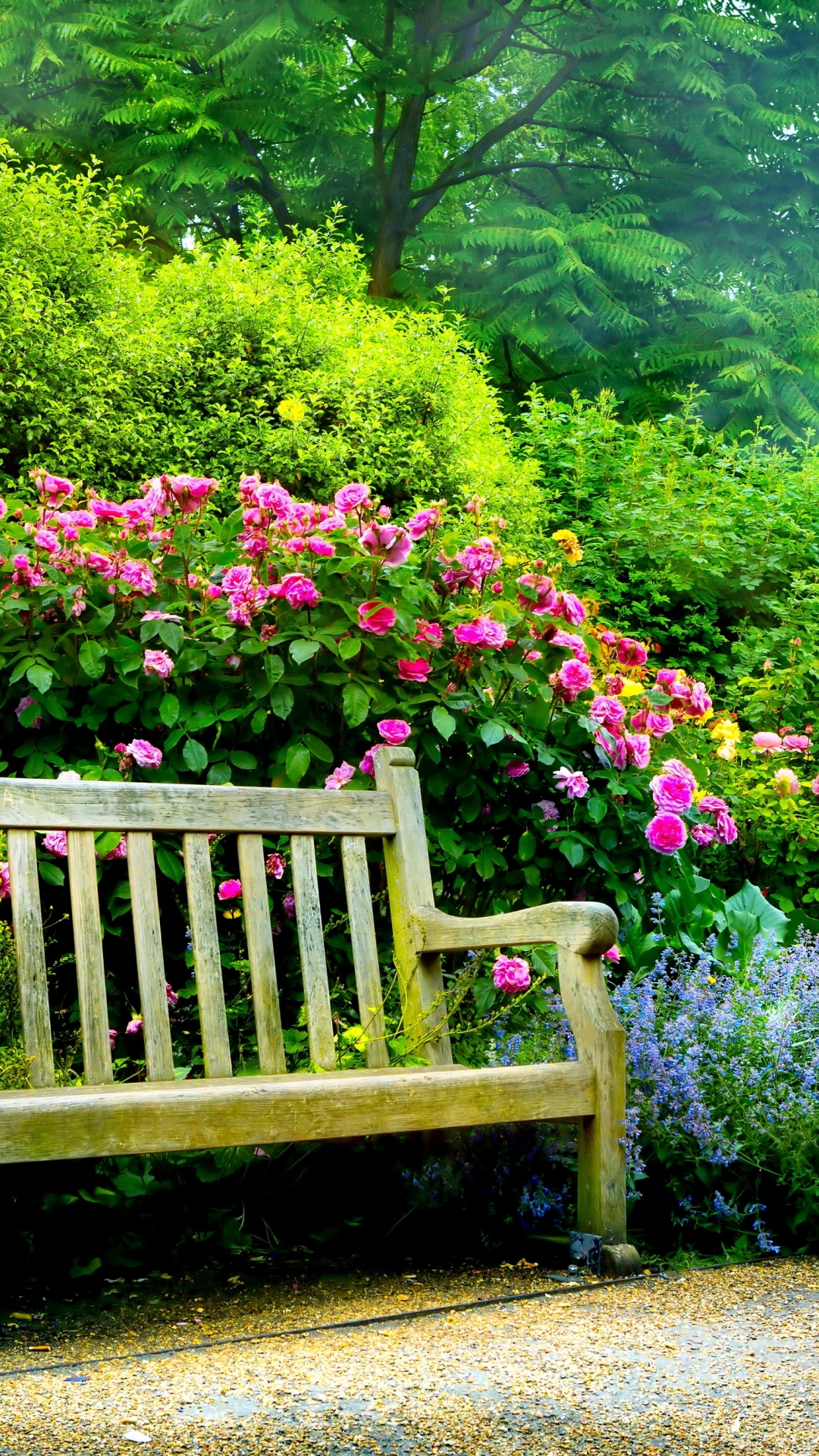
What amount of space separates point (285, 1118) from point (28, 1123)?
459 mm

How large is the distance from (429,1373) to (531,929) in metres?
0.98

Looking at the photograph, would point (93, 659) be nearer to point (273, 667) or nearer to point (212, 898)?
point (273, 667)

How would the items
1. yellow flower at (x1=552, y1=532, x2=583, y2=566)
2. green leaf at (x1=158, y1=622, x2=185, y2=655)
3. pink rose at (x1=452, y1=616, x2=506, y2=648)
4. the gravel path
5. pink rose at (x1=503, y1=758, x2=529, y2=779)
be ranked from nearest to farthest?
the gravel path < green leaf at (x1=158, y1=622, x2=185, y2=655) < pink rose at (x1=452, y1=616, x2=506, y2=648) < pink rose at (x1=503, y1=758, x2=529, y2=779) < yellow flower at (x1=552, y1=532, x2=583, y2=566)

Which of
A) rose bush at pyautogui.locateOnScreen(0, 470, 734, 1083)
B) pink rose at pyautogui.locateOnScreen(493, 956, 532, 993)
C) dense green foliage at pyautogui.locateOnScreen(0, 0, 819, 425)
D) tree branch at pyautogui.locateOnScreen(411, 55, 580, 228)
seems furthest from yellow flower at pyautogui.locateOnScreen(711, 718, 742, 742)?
tree branch at pyautogui.locateOnScreen(411, 55, 580, 228)

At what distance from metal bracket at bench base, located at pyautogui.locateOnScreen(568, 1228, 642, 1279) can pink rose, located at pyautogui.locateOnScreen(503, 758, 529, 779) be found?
1214 millimetres

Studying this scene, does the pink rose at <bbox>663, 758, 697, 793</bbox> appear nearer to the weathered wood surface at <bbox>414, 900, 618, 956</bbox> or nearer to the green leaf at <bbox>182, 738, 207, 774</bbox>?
the weathered wood surface at <bbox>414, 900, 618, 956</bbox>

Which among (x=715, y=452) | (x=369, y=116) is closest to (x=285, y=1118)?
(x=715, y=452)

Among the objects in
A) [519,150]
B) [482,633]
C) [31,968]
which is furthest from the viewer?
[519,150]

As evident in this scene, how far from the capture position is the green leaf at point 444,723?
333cm

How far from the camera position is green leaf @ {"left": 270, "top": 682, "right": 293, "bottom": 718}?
10.8ft

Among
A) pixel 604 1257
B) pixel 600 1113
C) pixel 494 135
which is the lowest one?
pixel 604 1257

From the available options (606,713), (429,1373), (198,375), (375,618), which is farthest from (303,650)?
(198,375)

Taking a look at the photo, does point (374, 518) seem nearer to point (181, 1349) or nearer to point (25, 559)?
point (25, 559)

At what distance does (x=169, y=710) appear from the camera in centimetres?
331
